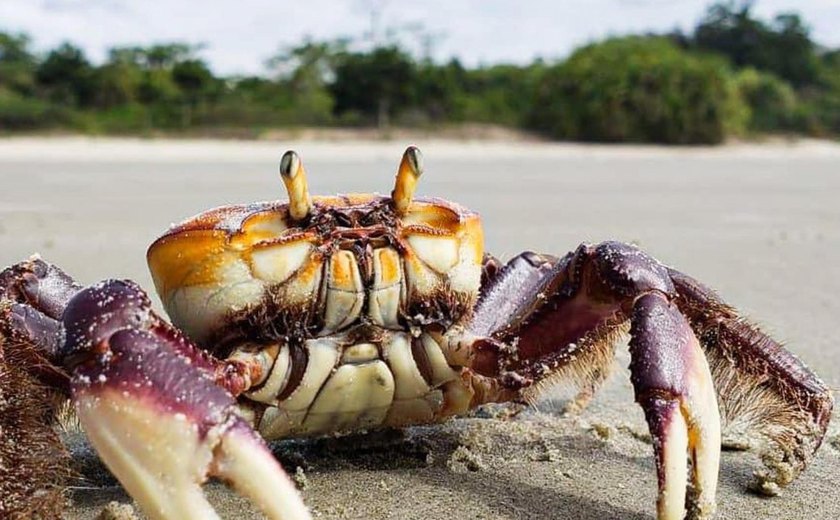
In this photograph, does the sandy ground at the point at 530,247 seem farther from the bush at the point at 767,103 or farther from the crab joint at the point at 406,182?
the bush at the point at 767,103

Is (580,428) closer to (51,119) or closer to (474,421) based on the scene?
(474,421)

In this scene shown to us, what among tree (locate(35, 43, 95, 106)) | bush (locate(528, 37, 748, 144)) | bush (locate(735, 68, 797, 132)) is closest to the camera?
bush (locate(528, 37, 748, 144))

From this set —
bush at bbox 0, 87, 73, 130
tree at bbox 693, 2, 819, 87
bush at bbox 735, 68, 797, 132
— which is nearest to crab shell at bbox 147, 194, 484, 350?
bush at bbox 0, 87, 73, 130

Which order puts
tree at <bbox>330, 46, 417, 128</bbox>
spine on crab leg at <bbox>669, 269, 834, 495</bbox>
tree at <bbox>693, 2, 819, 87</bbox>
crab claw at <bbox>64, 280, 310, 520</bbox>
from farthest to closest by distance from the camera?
tree at <bbox>693, 2, 819, 87</bbox>
tree at <bbox>330, 46, 417, 128</bbox>
spine on crab leg at <bbox>669, 269, 834, 495</bbox>
crab claw at <bbox>64, 280, 310, 520</bbox>

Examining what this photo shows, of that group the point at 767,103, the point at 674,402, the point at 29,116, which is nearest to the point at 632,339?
the point at 674,402

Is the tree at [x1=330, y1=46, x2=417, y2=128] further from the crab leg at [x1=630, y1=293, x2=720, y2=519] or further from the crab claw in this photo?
the crab claw

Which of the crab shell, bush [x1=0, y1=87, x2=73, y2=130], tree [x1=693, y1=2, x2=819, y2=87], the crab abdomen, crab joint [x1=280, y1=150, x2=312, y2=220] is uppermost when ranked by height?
tree [x1=693, y1=2, x2=819, y2=87]
